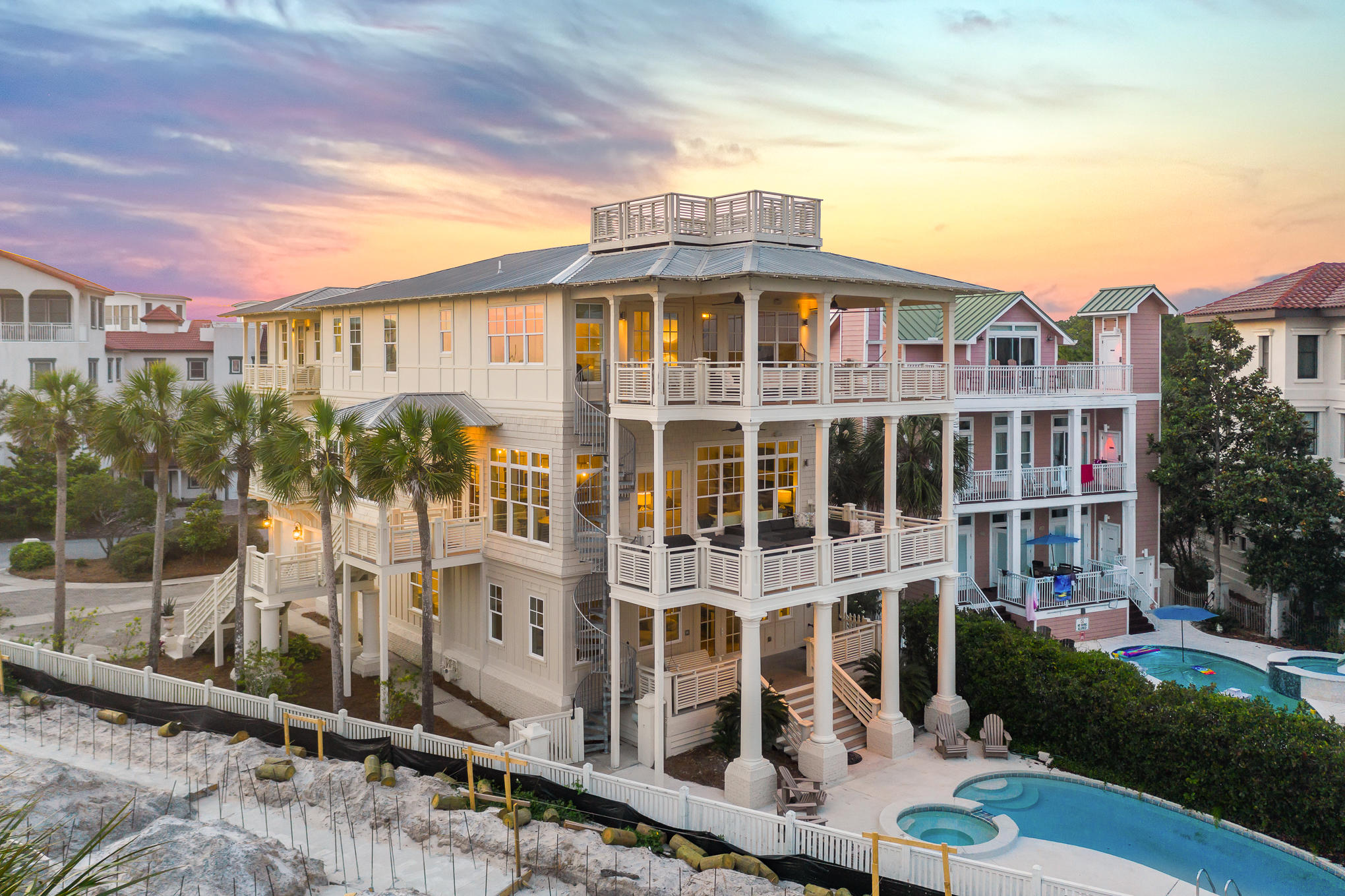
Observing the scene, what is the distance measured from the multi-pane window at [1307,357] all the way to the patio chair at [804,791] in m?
26.2


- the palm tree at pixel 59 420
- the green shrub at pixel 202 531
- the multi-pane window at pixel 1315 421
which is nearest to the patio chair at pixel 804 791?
the palm tree at pixel 59 420

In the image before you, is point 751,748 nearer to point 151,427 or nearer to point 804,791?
point 804,791

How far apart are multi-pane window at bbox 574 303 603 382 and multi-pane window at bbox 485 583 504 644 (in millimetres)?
5981

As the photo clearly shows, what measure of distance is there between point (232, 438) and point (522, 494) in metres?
7.01

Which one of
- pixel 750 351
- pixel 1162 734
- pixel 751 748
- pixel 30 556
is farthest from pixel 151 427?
pixel 1162 734

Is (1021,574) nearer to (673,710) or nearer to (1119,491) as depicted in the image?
(1119,491)

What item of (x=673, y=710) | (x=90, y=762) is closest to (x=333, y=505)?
(x=90, y=762)

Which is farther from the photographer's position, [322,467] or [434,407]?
[434,407]

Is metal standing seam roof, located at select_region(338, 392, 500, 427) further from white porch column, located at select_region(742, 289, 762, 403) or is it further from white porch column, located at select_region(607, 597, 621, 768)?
white porch column, located at select_region(742, 289, 762, 403)

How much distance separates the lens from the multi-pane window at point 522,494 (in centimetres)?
2192

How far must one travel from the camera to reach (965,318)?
33.3m

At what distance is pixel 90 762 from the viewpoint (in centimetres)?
1886

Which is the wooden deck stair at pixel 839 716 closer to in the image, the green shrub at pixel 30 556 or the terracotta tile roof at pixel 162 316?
the green shrub at pixel 30 556

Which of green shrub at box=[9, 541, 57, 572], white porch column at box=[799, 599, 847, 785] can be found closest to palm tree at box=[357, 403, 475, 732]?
white porch column at box=[799, 599, 847, 785]
